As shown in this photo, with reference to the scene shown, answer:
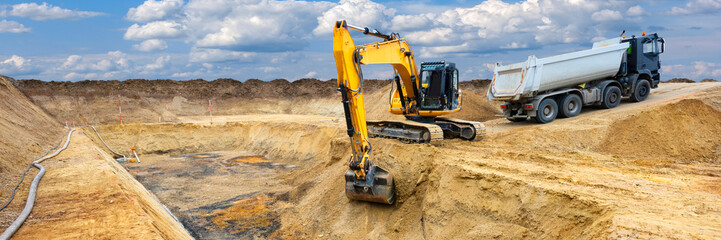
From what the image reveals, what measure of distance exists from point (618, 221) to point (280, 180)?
11721 millimetres

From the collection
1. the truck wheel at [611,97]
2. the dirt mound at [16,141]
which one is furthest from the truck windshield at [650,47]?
the dirt mound at [16,141]

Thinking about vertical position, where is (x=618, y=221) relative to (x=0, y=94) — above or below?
below

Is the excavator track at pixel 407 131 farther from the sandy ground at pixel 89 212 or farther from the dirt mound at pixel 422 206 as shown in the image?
the sandy ground at pixel 89 212

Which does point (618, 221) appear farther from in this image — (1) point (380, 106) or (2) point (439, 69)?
(1) point (380, 106)

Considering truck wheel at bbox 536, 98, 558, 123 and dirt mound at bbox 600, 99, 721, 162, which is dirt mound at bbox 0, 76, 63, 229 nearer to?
dirt mound at bbox 600, 99, 721, 162

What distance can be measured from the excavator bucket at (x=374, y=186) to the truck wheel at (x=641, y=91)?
40.4 feet

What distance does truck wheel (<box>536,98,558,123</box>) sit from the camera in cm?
1555

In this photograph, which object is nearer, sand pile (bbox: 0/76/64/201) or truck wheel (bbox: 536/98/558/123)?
sand pile (bbox: 0/76/64/201)

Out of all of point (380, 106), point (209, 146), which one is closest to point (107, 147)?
point (209, 146)

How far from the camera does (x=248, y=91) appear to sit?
125 ft

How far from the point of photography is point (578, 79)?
15750mm

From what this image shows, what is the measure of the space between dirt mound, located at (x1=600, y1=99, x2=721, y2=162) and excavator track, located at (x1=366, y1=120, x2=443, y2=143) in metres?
5.11

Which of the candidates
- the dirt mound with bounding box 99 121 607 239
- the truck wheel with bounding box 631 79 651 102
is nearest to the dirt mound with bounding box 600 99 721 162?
the truck wheel with bounding box 631 79 651 102

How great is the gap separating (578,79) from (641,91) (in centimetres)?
338
